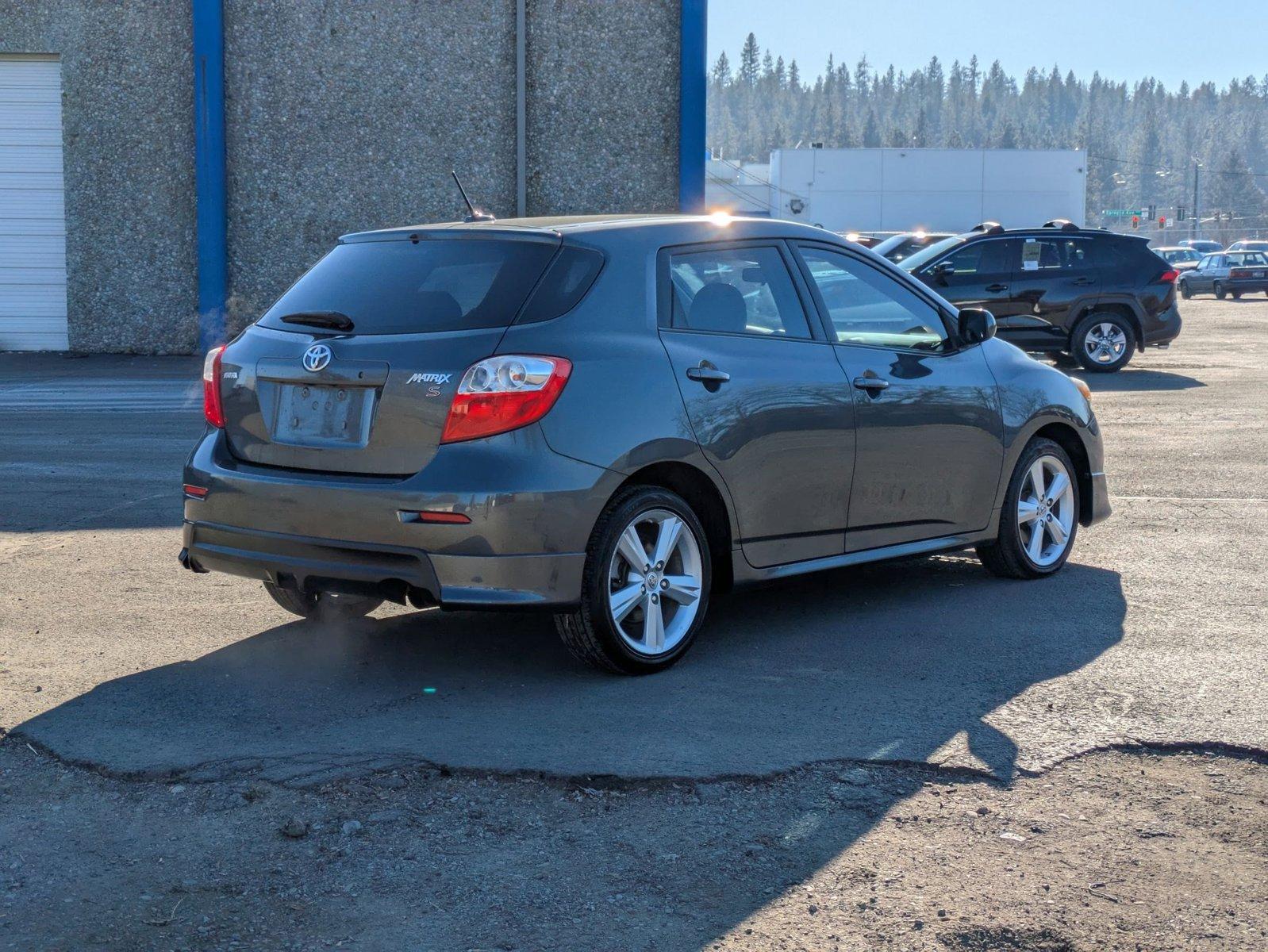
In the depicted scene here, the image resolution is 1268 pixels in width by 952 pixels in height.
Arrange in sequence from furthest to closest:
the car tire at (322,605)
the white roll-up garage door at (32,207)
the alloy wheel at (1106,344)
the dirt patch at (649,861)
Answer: the white roll-up garage door at (32,207)
the alloy wheel at (1106,344)
the car tire at (322,605)
the dirt patch at (649,861)

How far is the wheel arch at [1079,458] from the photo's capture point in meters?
7.26

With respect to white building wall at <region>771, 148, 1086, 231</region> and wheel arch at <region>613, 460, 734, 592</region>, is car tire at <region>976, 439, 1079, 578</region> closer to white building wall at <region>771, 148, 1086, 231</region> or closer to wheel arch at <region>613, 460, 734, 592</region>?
wheel arch at <region>613, 460, 734, 592</region>

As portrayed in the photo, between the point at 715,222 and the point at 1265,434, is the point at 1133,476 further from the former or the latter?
the point at 715,222

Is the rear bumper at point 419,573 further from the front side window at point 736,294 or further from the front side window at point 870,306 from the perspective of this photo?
the front side window at point 870,306

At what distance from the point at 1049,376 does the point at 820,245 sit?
1.48 m

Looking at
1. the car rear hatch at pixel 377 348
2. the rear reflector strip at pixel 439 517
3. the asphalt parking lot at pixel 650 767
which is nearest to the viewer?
the asphalt parking lot at pixel 650 767

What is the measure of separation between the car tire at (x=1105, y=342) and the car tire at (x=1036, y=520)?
1201 centimetres

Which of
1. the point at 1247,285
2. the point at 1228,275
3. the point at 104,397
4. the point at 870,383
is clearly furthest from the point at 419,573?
the point at 1228,275

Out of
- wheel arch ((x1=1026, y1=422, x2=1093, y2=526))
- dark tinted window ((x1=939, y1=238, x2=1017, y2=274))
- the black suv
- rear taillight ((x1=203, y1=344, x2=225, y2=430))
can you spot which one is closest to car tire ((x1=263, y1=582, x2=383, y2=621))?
rear taillight ((x1=203, y1=344, x2=225, y2=430))

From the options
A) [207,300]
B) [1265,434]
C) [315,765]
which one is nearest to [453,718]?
[315,765]

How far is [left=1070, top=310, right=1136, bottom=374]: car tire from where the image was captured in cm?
1877

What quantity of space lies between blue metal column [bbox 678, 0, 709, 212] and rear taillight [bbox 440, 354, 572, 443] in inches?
626

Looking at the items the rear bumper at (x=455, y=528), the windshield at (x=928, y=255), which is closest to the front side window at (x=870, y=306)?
the rear bumper at (x=455, y=528)

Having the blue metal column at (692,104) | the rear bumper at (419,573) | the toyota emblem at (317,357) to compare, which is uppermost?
the blue metal column at (692,104)
